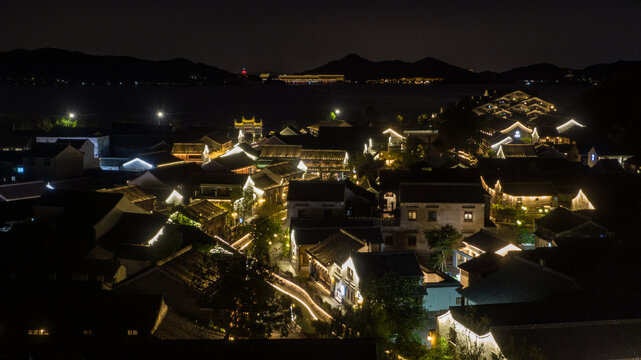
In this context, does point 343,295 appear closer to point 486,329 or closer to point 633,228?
point 486,329

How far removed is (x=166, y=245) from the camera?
12.5m

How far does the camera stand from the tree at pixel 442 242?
577 inches

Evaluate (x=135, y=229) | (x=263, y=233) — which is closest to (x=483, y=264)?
(x=263, y=233)

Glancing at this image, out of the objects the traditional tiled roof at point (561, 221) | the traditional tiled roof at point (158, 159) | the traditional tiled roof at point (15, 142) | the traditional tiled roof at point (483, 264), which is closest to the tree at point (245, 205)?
the traditional tiled roof at point (158, 159)

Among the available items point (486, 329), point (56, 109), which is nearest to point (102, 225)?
point (486, 329)

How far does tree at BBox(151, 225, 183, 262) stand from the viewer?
12477mm

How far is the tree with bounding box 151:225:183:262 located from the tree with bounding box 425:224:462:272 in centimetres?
675

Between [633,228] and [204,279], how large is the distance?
38.3ft

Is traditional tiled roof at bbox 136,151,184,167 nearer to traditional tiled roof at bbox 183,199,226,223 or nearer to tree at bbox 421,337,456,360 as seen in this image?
traditional tiled roof at bbox 183,199,226,223

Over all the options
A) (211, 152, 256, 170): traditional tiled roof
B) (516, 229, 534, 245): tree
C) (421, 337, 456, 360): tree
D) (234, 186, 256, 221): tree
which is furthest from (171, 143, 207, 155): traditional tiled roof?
(421, 337, 456, 360): tree

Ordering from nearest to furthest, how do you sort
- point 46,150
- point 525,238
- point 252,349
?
point 252,349, point 525,238, point 46,150

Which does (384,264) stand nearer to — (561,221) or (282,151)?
(561,221)

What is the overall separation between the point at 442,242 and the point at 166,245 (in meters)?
7.40

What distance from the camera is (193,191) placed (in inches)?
801
